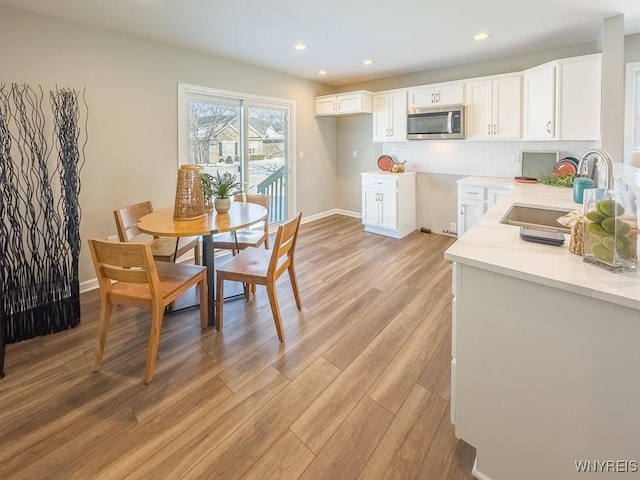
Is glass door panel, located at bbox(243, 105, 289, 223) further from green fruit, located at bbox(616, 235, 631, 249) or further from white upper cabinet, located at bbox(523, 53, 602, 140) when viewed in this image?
green fruit, located at bbox(616, 235, 631, 249)

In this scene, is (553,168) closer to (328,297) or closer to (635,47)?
(635,47)

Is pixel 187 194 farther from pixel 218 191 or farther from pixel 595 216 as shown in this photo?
pixel 595 216

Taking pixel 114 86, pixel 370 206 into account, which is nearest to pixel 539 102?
pixel 370 206

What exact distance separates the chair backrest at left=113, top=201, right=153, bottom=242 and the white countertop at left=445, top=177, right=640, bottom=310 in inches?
93.1

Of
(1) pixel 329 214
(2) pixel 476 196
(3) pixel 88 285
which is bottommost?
(3) pixel 88 285

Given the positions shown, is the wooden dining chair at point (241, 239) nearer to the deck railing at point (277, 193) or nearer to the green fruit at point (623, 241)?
the deck railing at point (277, 193)

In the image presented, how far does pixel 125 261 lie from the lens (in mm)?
1958

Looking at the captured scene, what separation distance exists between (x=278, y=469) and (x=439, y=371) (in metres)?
1.10

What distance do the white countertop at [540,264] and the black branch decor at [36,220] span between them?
2.75m

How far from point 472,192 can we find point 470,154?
2.65 feet

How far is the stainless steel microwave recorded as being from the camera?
4.59 m

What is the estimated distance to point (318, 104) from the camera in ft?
19.1

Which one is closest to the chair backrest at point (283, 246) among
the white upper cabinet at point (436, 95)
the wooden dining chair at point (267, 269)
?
the wooden dining chair at point (267, 269)

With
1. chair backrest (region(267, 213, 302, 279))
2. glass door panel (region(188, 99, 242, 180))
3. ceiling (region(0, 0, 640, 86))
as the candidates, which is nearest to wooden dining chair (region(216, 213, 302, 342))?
chair backrest (region(267, 213, 302, 279))
